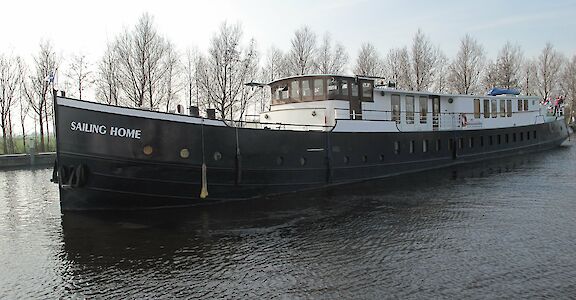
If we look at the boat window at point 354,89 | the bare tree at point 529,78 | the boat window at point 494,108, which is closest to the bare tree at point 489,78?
the bare tree at point 529,78

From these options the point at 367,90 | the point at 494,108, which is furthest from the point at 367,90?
the point at 494,108

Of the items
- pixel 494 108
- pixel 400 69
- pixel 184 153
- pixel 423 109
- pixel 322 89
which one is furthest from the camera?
pixel 400 69

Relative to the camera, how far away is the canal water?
6371 mm

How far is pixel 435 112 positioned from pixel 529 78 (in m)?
45.0

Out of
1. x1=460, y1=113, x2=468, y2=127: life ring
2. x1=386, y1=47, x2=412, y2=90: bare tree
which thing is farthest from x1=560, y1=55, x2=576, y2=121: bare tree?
x1=460, y1=113, x2=468, y2=127: life ring

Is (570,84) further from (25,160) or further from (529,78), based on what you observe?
(25,160)

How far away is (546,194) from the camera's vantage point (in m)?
13.2

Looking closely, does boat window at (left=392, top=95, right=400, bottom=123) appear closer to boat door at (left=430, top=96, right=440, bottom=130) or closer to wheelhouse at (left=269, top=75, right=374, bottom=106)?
wheelhouse at (left=269, top=75, right=374, bottom=106)

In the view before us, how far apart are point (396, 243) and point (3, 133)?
31167mm

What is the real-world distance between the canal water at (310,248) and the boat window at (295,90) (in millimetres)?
4269

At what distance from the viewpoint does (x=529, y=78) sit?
56938mm

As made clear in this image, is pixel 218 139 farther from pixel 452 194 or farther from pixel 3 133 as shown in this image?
pixel 3 133

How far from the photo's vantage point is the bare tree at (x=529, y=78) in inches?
2202

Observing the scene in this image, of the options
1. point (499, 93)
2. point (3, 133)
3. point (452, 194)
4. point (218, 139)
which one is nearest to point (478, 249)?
point (452, 194)
